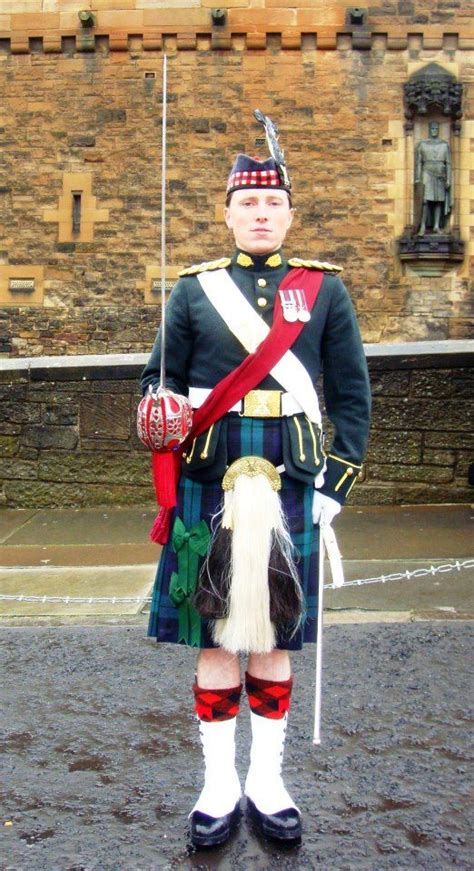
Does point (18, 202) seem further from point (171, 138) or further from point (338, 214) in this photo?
point (338, 214)

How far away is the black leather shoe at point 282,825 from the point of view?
2.64 meters

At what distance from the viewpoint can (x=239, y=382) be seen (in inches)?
106

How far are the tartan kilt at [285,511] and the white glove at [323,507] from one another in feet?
0.05

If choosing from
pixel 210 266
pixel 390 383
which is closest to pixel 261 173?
pixel 210 266

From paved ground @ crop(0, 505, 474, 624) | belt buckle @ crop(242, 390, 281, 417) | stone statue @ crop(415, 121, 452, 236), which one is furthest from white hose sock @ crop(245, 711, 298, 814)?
stone statue @ crop(415, 121, 452, 236)

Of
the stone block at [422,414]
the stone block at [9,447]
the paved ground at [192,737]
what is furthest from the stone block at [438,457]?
the stone block at [9,447]

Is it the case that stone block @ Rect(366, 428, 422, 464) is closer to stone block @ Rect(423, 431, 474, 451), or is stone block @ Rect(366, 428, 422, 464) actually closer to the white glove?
stone block @ Rect(423, 431, 474, 451)

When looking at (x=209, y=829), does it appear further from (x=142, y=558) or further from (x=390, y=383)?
(x=390, y=383)

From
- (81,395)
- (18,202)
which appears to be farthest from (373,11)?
(81,395)

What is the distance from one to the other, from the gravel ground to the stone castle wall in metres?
13.5

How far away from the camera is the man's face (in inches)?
108

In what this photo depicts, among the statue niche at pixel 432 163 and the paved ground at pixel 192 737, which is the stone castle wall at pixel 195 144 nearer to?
the statue niche at pixel 432 163

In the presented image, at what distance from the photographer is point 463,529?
21.3 ft

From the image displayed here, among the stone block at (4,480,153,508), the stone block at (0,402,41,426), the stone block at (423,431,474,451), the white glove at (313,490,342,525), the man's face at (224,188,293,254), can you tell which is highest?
the man's face at (224,188,293,254)
